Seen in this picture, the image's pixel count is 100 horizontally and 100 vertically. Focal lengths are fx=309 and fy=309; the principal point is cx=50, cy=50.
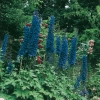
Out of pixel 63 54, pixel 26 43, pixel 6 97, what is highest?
pixel 26 43

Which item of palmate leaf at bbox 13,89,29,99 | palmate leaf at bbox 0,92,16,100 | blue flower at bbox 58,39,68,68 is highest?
blue flower at bbox 58,39,68,68

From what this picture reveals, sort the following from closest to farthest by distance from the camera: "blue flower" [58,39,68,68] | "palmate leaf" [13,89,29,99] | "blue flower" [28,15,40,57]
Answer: "palmate leaf" [13,89,29,99] < "blue flower" [28,15,40,57] < "blue flower" [58,39,68,68]

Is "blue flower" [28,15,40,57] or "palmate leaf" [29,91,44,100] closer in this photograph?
"palmate leaf" [29,91,44,100]

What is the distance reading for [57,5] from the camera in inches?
780

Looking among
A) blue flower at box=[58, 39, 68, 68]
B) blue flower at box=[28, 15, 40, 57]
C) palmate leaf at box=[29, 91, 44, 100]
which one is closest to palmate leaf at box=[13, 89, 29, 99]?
palmate leaf at box=[29, 91, 44, 100]

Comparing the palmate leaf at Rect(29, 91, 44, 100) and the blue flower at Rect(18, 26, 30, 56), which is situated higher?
the blue flower at Rect(18, 26, 30, 56)

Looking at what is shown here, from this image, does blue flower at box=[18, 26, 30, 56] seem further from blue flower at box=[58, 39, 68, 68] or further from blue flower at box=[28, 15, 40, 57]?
blue flower at box=[58, 39, 68, 68]

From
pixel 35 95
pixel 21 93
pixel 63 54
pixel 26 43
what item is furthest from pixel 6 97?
pixel 63 54

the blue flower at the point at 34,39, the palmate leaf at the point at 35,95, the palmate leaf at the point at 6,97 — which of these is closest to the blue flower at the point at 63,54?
the blue flower at the point at 34,39

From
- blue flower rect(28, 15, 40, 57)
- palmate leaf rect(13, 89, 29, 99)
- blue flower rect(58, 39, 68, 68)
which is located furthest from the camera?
blue flower rect(58, 39, 68, 68)

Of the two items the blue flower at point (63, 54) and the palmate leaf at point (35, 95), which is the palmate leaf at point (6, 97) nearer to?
the palmate leaf at point (35, 95)

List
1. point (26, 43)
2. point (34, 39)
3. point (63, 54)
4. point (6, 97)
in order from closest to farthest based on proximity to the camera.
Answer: point (6, 97)
point (34, 39)
point (26, 43)
point (63, 54)

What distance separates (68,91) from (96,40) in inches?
404

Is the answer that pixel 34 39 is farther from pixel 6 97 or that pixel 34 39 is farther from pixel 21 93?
pixel 6 97
